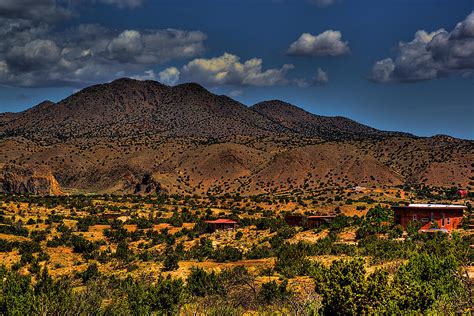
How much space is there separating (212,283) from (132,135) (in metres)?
156

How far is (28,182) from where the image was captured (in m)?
110

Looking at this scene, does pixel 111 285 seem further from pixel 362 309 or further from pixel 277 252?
pixel 362 309

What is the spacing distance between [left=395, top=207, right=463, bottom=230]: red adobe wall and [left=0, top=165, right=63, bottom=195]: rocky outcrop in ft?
249

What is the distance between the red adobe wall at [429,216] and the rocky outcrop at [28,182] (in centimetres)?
7578

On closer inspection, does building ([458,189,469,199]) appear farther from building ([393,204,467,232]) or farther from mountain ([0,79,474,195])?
building ([393,204,467,232])

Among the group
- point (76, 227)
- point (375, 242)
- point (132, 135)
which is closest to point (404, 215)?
point (375, 242)

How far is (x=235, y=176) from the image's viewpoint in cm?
13550

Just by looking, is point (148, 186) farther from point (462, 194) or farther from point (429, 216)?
point (429, 216)

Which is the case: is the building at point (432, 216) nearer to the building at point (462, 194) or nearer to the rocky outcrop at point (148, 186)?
the building at point (462, 194)

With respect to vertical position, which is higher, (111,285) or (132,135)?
(132,135)

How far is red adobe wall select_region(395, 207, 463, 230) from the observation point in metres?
56.6

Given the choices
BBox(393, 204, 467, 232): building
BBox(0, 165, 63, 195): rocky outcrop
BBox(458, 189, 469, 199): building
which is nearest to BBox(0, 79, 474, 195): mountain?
BBox(0, 165, 63, 195): rocky outcrop

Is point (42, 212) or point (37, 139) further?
point (37, 139)

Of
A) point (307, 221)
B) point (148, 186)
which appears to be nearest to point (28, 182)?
point (148, 186)
